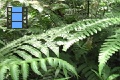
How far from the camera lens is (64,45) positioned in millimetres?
1454

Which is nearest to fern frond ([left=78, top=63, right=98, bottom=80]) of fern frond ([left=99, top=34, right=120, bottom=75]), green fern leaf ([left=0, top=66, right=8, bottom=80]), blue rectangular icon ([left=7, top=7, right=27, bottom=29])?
fern frond ([left=99, top=34, right=120, bottom=75])

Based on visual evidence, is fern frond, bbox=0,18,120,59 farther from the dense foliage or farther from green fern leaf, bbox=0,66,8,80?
green fern leaf, bbox=0,66,8,80

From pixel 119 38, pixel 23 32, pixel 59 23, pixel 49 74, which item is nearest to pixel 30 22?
pixel 23 32

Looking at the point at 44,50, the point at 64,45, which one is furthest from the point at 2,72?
the point at 64,45

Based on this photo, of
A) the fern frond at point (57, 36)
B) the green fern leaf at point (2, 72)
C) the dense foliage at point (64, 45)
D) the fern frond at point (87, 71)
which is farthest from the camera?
the fern frond at point (87, 71)

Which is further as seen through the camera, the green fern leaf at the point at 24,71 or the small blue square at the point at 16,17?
the small blue square at the point at 16,17

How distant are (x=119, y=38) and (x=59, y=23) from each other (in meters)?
0.51

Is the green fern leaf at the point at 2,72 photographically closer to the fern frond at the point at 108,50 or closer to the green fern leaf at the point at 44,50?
the green fern leaf at the point at 44,50

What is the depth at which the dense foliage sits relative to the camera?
1.30 meters

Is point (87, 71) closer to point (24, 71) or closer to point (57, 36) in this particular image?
point (57, 36)

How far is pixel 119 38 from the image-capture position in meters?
1.51

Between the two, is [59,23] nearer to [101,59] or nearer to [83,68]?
[83,68]

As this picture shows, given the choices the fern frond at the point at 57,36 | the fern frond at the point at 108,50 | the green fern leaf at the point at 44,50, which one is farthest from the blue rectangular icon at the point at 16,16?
the fern frond at the point at 108,50

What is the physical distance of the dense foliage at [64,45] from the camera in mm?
1304
